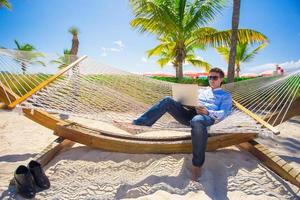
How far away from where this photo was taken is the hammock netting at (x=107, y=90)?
218 cm

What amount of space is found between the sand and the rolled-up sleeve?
16.2 inches

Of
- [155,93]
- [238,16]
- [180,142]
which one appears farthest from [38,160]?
[238,16]

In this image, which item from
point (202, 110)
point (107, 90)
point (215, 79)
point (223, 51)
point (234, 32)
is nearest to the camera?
point (202, 110)

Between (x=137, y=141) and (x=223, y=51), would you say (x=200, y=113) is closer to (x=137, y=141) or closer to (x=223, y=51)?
(x=137, y=141)

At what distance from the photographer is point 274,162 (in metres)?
1.99

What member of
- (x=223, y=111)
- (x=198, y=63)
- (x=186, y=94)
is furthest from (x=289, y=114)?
(x=198, y=63)

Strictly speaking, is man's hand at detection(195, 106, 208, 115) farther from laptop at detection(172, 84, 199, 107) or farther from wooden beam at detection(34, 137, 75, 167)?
wooden beam at detection(34, 137, 75, 167)

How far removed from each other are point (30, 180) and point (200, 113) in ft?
4.34

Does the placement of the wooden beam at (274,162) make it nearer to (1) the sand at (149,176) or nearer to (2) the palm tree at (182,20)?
(1) the sand at (149,176)

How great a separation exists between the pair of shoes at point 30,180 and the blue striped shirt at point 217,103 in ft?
4.38

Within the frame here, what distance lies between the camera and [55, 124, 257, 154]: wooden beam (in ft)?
7.58

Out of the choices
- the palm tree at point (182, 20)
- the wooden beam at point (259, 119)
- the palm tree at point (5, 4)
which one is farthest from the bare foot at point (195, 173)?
the palm tree at point (5, 4)

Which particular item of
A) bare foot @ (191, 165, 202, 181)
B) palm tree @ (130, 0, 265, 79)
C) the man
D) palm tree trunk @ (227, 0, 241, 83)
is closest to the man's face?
the man

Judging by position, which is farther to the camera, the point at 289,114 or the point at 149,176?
the point at 289,114
